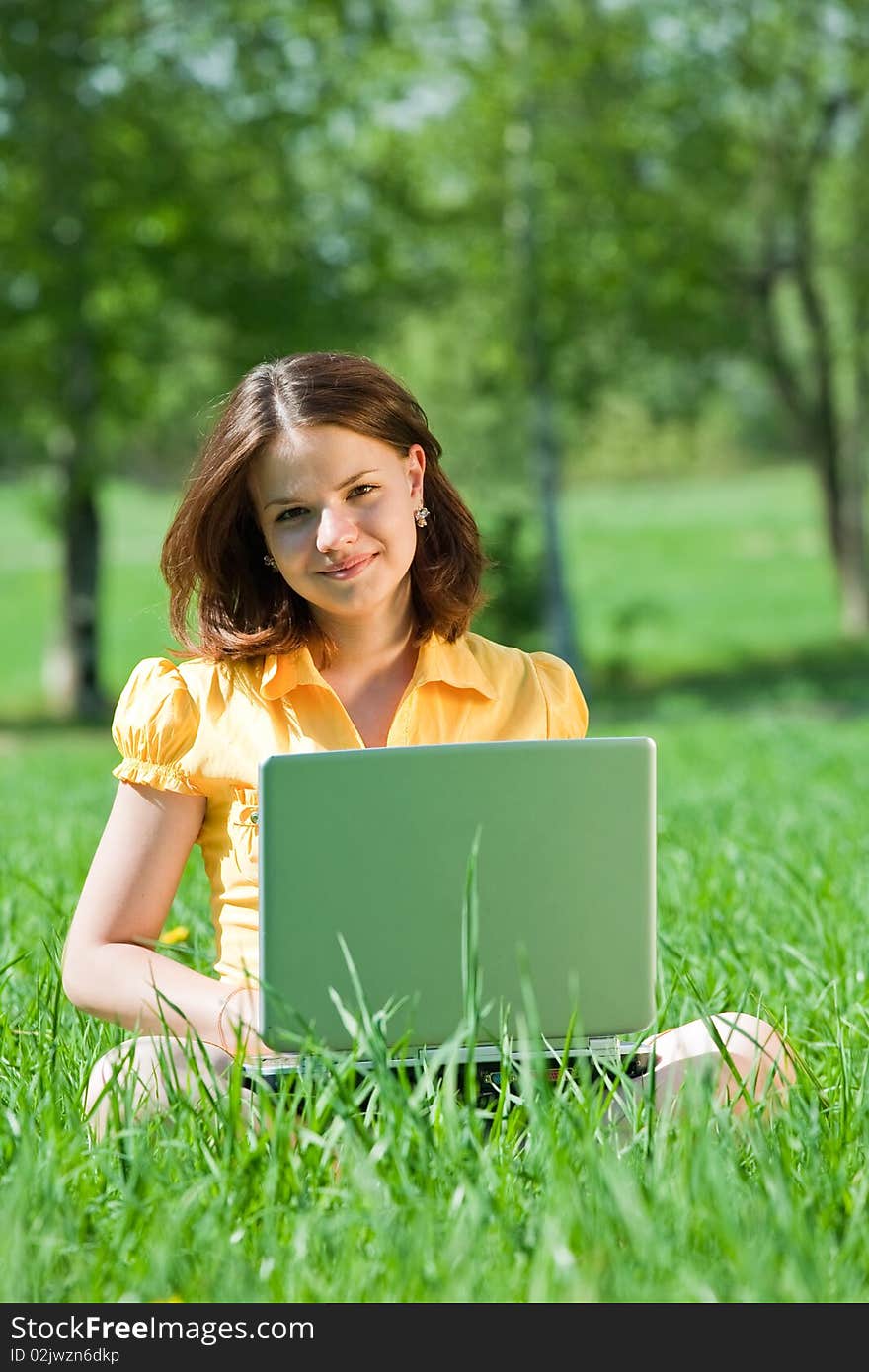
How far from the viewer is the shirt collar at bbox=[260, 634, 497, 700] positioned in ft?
8.05

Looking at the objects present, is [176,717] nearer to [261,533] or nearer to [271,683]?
[271,683]

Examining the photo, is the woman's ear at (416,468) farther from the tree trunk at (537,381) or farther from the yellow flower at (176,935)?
the tree trunk at (537,381)

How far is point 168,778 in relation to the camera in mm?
2348

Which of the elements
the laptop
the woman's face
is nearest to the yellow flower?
the woman's face

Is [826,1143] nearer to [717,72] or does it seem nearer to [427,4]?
[427,4]

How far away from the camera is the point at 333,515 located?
2.33 m

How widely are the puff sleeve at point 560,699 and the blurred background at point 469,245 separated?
1057cm

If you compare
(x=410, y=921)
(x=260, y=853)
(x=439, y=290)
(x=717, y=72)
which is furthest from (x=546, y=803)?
(x=717, y=72)

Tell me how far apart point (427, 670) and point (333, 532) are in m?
0.32

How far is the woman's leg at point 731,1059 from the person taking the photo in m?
2.14

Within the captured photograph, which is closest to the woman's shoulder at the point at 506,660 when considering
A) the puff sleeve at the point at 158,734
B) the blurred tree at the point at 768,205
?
the puff sleeve at the point at 158,734

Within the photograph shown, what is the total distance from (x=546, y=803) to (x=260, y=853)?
1.14 feet

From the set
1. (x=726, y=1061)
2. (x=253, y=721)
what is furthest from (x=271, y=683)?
(x=726, y=1061)

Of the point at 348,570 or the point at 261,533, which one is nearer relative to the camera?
the point at 348,570
